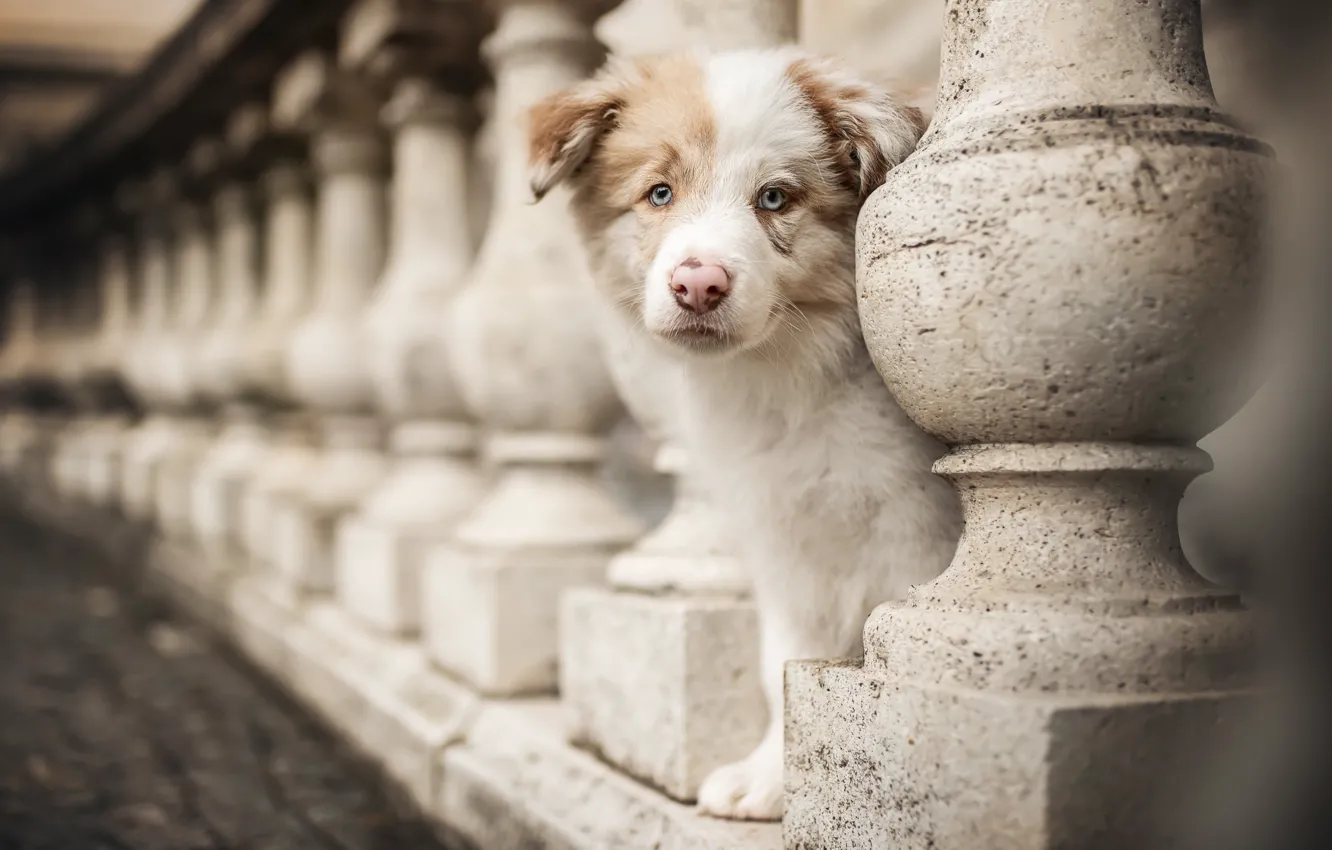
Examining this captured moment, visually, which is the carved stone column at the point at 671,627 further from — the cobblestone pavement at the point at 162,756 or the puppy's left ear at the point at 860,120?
the cobblestone pavement at the point at 162,756

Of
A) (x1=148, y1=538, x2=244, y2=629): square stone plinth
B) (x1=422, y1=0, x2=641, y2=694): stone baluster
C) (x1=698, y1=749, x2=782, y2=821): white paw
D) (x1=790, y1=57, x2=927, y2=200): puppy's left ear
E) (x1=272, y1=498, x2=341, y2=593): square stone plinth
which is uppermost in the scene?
(x1=790, y1=57, x2=927, y2=200): puppy's left ear

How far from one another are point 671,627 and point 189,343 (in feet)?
14.3

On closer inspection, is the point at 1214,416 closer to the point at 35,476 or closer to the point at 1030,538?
the point at 1030,538

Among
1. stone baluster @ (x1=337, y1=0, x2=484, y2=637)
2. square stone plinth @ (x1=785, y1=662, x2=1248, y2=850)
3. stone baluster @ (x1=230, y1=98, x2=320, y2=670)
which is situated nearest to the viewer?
square stone plinth @ (x1=785, y1=662, x2=1248, y2=850)


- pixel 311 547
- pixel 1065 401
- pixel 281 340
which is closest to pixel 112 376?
pixel 281 340

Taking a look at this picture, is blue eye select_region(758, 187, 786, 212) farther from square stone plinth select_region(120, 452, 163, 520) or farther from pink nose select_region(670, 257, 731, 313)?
square stone plinth select_region(120, 452, 163, 520)

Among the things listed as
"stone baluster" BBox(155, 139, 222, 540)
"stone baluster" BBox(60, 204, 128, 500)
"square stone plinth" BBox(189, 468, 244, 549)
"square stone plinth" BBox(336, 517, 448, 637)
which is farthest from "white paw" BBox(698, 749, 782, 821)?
"stone baluster" BBox(60, 204, 128, 500)

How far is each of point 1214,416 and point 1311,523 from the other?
0.70m

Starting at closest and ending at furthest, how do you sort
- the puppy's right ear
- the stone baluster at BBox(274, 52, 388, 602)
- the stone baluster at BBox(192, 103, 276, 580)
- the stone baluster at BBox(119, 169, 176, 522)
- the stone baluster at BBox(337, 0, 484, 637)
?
the puppy's right ear → the stone baluster at BBox(337, 0, 484, 637) → the stone baluster at BBox(274, 52, 388, 602) → the stone baluster at BBox(192, 103, 276, 580) → the stone baluster at BBox(119, 169, 176, 522)

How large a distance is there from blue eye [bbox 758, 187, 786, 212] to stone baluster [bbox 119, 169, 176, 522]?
494 centimetres

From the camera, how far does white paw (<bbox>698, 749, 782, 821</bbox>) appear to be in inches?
70.9

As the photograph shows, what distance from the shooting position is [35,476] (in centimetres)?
832

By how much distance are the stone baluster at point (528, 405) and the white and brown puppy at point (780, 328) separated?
2.54 ft

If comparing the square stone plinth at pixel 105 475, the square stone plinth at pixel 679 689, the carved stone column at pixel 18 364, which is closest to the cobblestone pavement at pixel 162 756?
the square stone plinth at pixel 679 689
